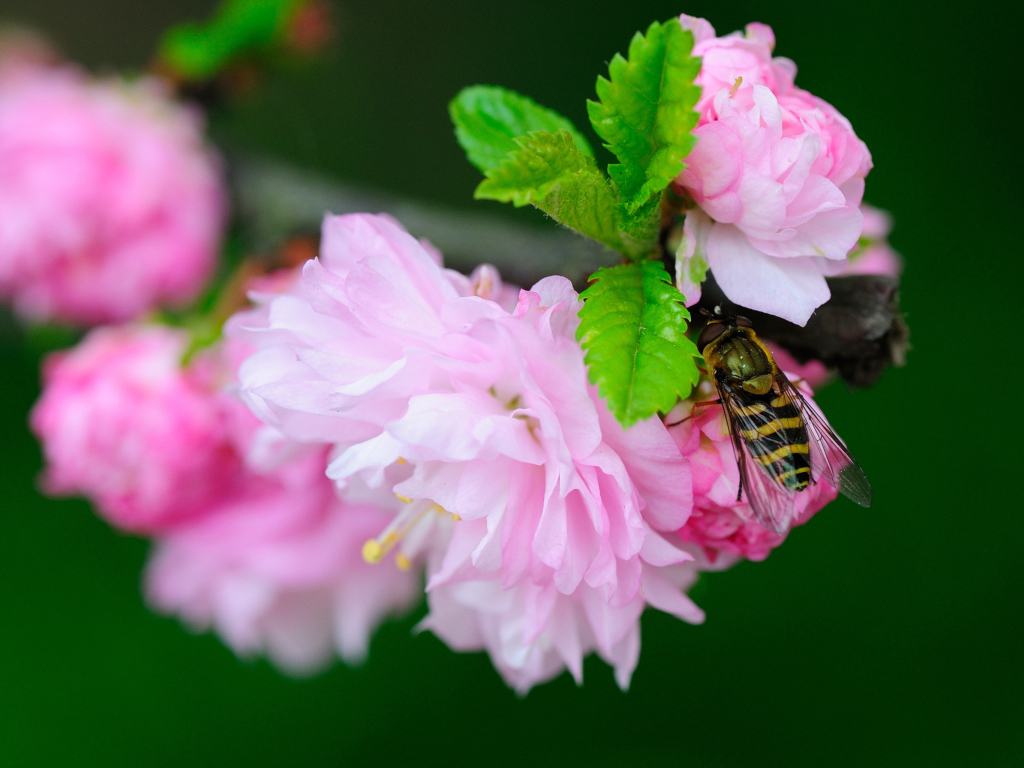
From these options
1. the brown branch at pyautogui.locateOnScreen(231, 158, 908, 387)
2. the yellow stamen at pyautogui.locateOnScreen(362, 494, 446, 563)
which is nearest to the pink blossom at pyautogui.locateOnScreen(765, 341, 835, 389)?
the brown branch at pyautogui.locateOnScreen(231, 158, 908, 387)

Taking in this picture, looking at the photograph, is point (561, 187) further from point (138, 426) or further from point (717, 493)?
point (138, 426)

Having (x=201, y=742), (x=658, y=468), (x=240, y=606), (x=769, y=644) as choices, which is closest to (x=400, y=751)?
(x=201, y=742)

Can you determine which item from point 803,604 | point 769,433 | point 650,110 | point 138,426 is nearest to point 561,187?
point 650,110

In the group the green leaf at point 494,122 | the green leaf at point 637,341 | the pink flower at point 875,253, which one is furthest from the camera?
the pink flower at point 875,253

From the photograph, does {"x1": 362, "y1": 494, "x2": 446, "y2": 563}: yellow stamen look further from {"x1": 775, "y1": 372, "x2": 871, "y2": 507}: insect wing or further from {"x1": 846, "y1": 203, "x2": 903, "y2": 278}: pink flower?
{"x1": 846, "y1": 203, "x2": 903, "y2": 278}: pink flower

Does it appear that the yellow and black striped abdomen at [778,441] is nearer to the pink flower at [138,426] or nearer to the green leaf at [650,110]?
the green leaf at [650,110]

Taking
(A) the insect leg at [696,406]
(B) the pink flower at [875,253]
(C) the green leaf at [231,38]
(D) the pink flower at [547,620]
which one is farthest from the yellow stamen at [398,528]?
(C) the green leaf at [231,38]
